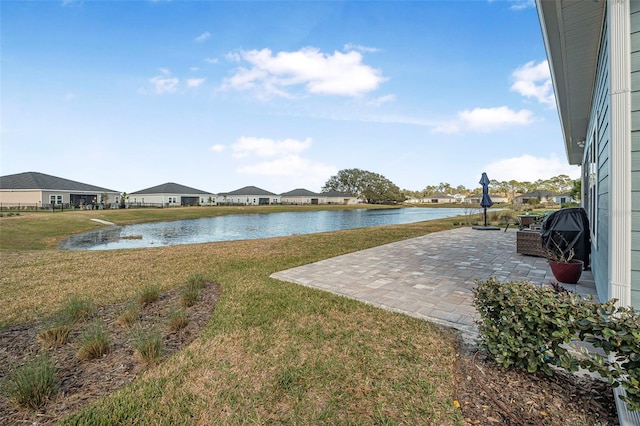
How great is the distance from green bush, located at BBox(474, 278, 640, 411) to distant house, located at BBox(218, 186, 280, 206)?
185 feet

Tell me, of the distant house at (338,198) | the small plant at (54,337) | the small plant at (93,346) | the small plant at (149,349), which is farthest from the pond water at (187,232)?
the distant house at (338,198)

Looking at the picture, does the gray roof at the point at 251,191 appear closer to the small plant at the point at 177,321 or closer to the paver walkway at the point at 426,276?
the paver walkway at the point at 426,276

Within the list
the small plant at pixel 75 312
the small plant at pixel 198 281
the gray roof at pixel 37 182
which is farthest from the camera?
the gray roof at pixel 37 182

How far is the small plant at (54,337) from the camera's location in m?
2.59

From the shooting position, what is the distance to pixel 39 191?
95.2ft

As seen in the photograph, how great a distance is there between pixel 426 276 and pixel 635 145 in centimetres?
316

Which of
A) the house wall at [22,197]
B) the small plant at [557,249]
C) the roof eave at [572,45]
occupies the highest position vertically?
the roof eave at [572,45]

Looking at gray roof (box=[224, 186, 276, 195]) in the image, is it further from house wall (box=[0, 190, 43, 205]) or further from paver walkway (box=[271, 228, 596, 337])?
paver walkway (box=[271, 228, 596, 337])

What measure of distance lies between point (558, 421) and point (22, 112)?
1697 centimetres

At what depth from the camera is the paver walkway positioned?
338 cm

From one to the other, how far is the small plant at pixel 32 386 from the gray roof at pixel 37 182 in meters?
38.7

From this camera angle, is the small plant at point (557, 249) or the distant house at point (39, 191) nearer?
the small plant at point (557, 249)

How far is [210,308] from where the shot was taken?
3.50 m

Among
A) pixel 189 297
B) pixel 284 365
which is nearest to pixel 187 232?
pixel 189 297
